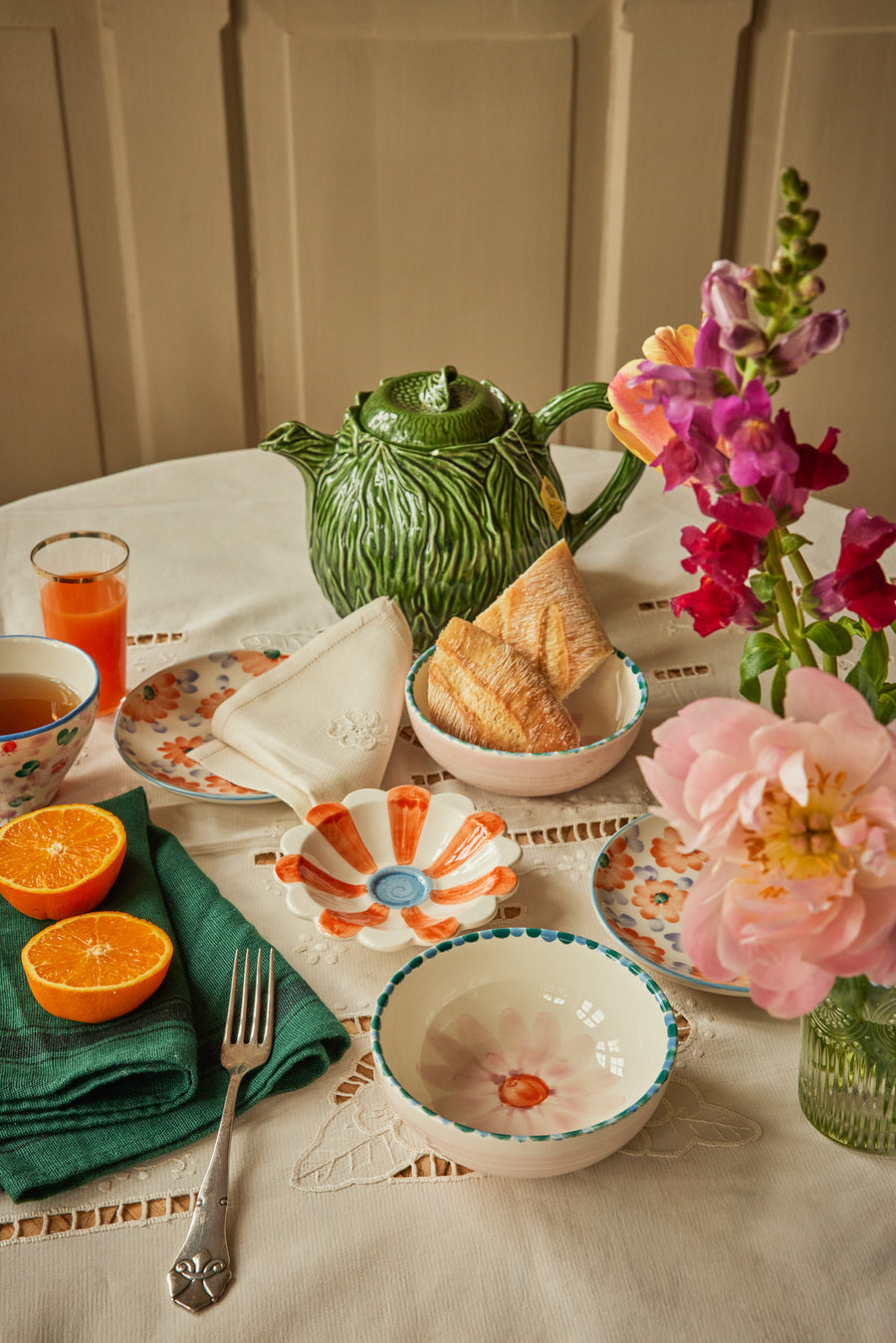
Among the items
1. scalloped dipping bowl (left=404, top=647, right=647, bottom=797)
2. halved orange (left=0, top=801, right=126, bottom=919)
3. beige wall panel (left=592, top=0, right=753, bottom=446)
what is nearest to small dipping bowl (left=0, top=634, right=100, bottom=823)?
halved orange (left=0, top=801, right=126, bottom=919)

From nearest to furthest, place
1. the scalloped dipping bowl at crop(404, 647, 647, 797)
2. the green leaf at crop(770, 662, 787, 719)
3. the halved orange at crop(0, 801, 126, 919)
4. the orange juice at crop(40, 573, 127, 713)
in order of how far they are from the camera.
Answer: the green leaf at crop(770, 662, 787, 719)
the halved orange at crop(0, 801, 126, 919)
the scalloped dipping bowl at crop(404, 647, 647, 797)
the orange juice at crop(40, 573, 127, 713)

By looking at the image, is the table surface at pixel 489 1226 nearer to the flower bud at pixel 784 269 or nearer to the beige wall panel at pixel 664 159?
the flower bud at pixel 784 269

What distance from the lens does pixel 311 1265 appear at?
573 millimetres

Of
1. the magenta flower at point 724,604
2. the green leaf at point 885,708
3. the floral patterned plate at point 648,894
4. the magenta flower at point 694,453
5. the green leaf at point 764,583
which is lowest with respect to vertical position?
the floral patterned plate at point 648,894

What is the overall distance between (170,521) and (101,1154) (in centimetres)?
92

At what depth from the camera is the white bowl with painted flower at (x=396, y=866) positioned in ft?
2.55

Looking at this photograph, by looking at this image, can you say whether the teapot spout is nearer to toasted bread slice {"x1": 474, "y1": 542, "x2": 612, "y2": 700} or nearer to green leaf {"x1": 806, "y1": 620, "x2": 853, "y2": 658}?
toasted bread slice {"x1": 474, "y1": 542, "x2": 612, "y2": 700}

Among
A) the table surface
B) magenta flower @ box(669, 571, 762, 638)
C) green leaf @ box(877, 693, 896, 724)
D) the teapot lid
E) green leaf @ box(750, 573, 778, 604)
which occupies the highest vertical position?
green leaf @ box(750, 573, 778, 604)

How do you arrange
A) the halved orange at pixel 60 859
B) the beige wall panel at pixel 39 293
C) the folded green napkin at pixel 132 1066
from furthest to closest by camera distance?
the beige wall panel at pixel 39 293, the halved orange at pixel 60 859, the folded green napkin at pixel 132 1066

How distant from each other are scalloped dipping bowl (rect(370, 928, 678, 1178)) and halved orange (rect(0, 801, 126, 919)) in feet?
0.77

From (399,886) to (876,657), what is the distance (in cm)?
41

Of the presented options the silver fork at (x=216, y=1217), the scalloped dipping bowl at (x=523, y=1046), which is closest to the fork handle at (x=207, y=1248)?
the silver fork at (x=216, y=1217)

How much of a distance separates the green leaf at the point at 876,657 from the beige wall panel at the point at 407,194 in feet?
6.83

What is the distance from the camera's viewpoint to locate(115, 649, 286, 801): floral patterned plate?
94 centimetres
